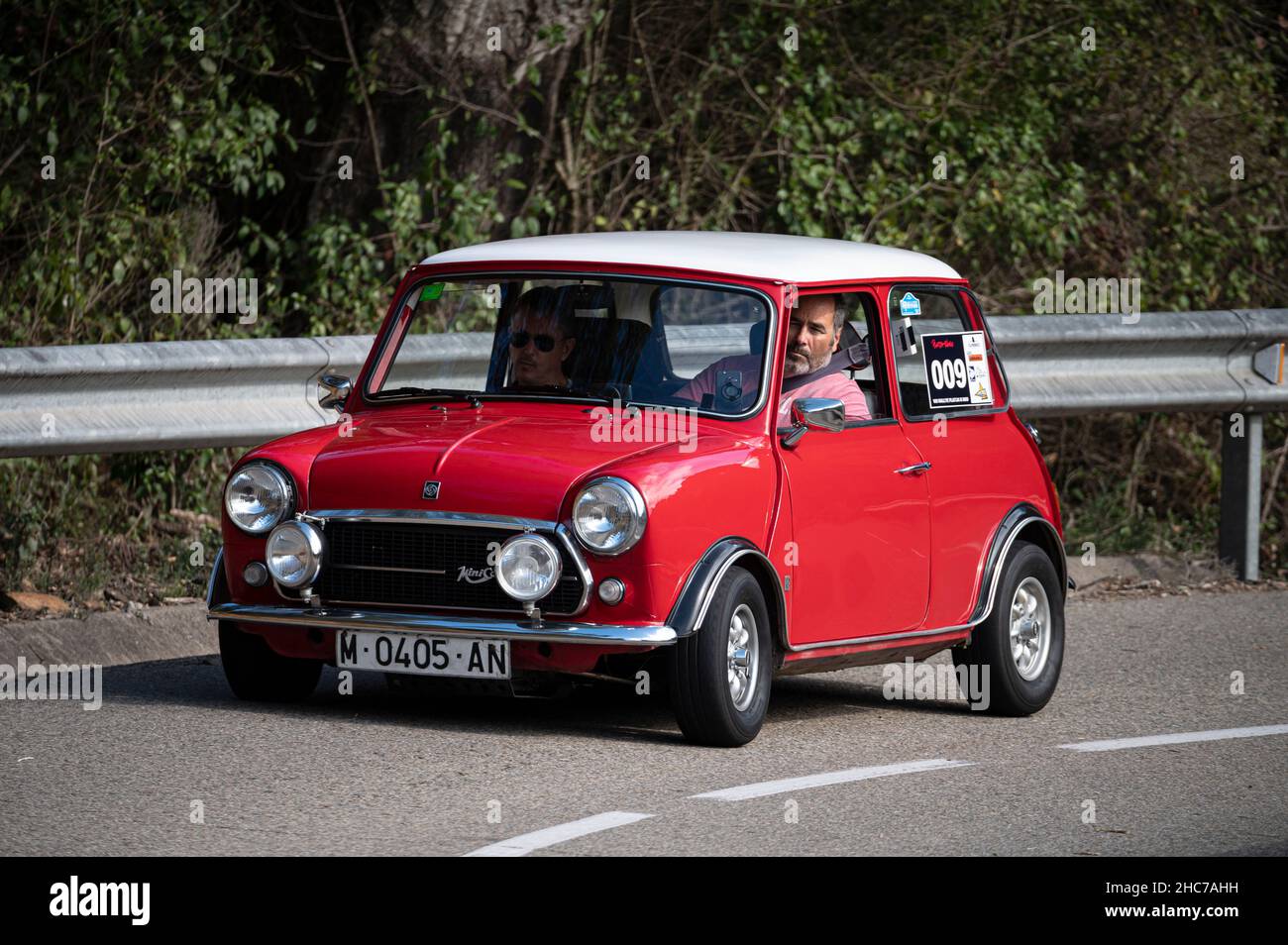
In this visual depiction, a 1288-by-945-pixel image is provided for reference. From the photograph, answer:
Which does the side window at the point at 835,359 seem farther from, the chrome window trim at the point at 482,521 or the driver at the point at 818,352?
the chrome window trim at the point at 482,521

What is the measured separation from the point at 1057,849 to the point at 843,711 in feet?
7.89

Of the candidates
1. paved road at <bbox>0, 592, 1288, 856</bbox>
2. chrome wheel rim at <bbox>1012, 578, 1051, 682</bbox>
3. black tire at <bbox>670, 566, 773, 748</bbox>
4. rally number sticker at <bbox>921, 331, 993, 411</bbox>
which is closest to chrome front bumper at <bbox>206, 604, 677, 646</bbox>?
black tire at <bbox>670, 566, 773, 748</bbox>

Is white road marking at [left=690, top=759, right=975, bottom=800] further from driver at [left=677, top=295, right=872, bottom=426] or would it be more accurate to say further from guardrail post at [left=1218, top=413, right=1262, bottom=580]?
guardrail post at [left=1218, top=413, right=1262, bottom=580]

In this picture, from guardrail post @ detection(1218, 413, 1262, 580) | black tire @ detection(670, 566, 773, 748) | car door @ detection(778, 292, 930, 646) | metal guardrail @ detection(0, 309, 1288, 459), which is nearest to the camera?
black tire @ detection(670, 566, 773, 748)

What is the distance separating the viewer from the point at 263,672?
7.59 metres

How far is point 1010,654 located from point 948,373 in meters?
1.12

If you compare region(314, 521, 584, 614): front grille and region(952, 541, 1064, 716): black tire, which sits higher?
region(314, 521, 584, 614): front grille

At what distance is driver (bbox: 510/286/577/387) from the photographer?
7.74 m

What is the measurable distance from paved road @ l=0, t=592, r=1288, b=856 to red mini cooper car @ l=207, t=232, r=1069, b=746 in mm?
268

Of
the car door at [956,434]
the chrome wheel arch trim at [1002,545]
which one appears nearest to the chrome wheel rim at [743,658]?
the car door at [956,434]

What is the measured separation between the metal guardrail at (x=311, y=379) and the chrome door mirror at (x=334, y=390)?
0.31m

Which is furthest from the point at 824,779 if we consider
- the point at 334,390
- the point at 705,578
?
the point at 334,390

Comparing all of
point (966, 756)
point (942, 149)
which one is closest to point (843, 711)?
point (966, 756)

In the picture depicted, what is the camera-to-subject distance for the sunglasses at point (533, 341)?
7.79 metres
